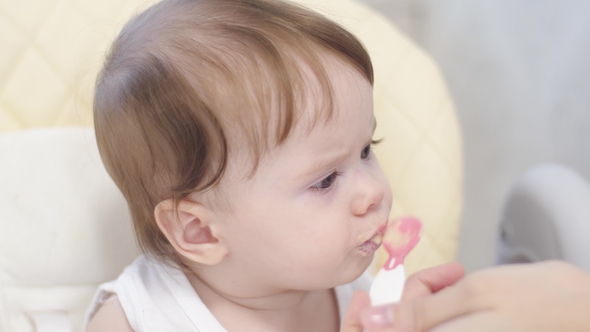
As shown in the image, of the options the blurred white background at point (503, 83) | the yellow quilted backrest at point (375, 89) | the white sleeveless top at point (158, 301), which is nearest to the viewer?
the white sleeveless top at point (158, 301)

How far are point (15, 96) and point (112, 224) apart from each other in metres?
0.24

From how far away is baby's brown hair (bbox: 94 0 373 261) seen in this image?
57 centimetres

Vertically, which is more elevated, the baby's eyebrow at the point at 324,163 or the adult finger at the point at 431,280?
the baby's eyebrow at the point at 324,163

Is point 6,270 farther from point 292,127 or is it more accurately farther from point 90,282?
point 292,127

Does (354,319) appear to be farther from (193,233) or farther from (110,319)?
(110,319)

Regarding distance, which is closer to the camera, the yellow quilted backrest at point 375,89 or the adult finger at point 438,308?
the adult finger at point 438,308

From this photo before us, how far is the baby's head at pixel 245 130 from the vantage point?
572mm

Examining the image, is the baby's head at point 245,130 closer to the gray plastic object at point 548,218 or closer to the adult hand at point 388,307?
the adult hand at point 388,307

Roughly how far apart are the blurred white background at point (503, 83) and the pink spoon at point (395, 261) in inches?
24.7

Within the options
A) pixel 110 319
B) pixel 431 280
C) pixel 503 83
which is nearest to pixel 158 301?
pixel 110 319

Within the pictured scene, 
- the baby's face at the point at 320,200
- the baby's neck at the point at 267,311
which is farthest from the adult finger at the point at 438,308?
the baby's neck at the point at 267,311

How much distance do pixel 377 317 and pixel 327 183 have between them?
191 mm

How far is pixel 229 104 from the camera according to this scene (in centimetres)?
57

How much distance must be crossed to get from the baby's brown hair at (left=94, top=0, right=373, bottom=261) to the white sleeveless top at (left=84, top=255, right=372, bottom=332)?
0.15m
